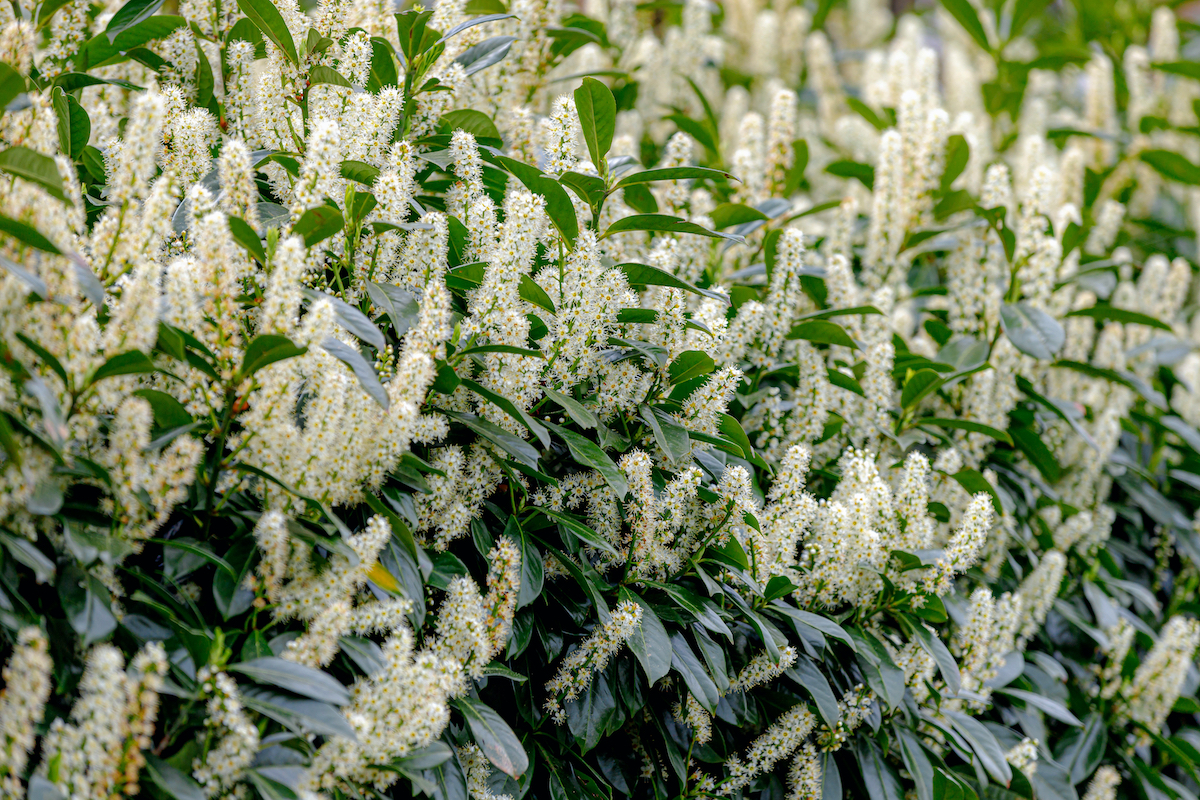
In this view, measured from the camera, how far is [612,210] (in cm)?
241

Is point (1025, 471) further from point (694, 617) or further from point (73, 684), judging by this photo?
point (73, 684)

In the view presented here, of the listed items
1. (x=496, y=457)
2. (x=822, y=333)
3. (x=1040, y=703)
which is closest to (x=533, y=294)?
(x=496, y=457)

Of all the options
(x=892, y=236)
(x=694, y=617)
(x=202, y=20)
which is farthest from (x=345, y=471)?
(x=892, y=236)

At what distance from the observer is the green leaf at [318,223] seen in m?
1.56

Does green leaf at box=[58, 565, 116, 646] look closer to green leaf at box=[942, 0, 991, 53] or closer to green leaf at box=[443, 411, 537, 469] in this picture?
green leaf at box=[443, 411, 537, 469]

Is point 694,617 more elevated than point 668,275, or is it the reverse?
point 668,275

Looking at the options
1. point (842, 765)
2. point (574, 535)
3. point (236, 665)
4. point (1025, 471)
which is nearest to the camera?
point (236, 665)

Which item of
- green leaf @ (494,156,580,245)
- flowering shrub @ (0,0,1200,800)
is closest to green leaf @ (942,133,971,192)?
flowering shrub @ (0,0,1200,800)

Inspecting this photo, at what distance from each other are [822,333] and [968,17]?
2943 millimetres

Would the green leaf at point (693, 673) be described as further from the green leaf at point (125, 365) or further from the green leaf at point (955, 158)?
the green leaf at point (955, 158)

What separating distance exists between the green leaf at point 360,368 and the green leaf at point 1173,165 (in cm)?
440

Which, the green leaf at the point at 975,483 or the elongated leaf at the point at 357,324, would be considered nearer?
the elongated leaf at the point at 357,324

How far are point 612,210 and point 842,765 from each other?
1550 mm

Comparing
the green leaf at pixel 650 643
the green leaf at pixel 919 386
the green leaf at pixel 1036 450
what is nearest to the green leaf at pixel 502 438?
the green leaf at pixel 650 643
